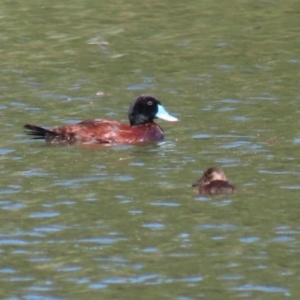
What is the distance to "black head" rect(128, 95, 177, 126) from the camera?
46.1 feet

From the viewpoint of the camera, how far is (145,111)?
1413 centimetres

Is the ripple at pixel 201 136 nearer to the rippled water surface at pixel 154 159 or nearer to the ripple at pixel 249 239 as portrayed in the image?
the rippled water surface at pixel 154 159

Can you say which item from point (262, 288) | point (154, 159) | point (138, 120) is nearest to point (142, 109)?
point (138, 120)

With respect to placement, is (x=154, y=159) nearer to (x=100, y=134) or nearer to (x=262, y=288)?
(x=100, y=134)

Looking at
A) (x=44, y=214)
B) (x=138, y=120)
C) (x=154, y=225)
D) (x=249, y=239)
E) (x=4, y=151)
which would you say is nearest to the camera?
(x=249, y=239)

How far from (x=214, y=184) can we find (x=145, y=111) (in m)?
3.96

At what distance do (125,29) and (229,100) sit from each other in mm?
6270

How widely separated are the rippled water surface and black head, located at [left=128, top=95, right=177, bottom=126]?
0.86 feet

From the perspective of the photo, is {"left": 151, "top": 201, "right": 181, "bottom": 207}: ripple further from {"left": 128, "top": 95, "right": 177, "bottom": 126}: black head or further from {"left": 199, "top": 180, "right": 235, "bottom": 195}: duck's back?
{"left": 128, "top": 95, "right": 177, "bottom": 126}: black head

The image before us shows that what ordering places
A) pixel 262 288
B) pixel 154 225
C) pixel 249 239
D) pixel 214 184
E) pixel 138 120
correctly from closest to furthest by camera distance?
pixel 262 288 → pixel 249 239 → pixel 154 225 → pixel 214 184 → pixel 138 120

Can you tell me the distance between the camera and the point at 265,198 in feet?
33.4

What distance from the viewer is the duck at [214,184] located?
1029 centimetres

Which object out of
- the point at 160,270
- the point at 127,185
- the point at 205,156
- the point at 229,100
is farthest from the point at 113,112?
the point at 160,270

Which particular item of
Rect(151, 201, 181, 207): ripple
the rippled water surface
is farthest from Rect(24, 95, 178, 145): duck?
Rect(151, 201, 181, 207): ripple
